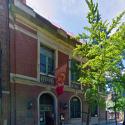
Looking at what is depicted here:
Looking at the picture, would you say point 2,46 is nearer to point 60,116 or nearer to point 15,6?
point 15,6

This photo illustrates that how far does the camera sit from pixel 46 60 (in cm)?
2869

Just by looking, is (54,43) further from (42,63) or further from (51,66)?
(42,63)

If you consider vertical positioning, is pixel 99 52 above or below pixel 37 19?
below

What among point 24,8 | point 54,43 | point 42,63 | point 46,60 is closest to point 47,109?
point 42,63

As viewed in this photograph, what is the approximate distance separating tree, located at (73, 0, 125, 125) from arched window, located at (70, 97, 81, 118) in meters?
8.67

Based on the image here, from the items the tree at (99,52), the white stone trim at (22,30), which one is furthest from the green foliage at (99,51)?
the white stone trim at (22,30)

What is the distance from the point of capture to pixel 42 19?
1064 inches

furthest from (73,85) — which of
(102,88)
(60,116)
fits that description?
(102,88)

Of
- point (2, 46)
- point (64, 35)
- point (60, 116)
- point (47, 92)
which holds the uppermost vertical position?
point (64, 35)

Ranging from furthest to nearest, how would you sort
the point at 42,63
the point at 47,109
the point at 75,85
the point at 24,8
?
the point at 75,85, the point at 47,109, the point at 42,63, the point at 24,8

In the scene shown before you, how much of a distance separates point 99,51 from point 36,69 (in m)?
5.52

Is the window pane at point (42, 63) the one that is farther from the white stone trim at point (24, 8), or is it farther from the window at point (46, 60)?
the white stone trim at point (24, 8)

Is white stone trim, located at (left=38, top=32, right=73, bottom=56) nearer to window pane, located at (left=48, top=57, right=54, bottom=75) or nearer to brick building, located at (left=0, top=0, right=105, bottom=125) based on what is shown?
brick building, located at (left=0, top=0, right=105, bottom=125)

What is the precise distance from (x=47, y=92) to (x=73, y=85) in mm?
5266
